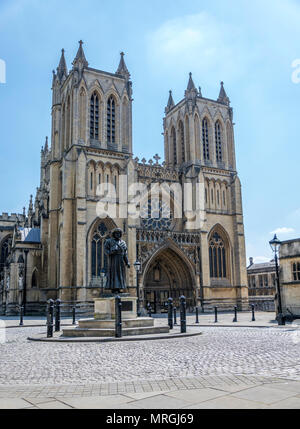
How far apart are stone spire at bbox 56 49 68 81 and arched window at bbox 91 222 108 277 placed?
58.3 ft

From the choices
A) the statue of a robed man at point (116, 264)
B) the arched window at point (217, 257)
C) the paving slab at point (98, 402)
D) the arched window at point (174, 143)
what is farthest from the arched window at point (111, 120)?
the paving slab at point (98, 402)

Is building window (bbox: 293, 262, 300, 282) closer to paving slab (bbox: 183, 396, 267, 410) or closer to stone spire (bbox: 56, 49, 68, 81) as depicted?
paving slab (bbox: 183, 396, 267, 410)

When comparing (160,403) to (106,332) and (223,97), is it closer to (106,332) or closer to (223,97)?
(106,332)

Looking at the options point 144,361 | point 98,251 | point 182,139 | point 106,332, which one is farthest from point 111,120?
point 144,361

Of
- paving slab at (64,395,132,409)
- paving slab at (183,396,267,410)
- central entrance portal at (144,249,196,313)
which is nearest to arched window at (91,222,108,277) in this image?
central entrance portal at (144,249,196,313)

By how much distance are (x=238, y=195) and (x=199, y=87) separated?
1469 centimetres

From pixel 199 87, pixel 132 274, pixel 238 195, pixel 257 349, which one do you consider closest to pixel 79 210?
pixel 132 274

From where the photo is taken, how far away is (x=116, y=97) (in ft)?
139

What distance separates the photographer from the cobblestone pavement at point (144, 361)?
7379mm

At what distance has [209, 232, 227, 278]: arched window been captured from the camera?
4344 cm

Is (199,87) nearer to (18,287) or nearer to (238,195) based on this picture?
(238,195)
